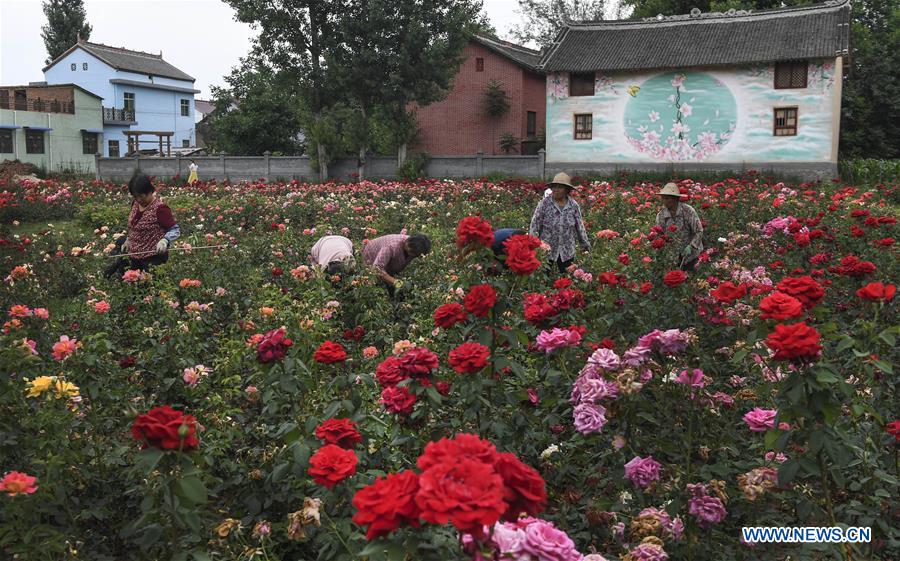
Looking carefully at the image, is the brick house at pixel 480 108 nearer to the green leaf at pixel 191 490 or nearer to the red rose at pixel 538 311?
the red rose at pixel 538 311

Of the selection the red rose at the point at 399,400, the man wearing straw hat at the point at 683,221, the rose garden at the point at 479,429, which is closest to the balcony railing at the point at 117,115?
the rose garden at the point at 479,429

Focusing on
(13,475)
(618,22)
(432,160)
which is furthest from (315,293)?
(618,22)

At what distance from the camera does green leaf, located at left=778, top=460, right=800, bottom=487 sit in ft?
7.86

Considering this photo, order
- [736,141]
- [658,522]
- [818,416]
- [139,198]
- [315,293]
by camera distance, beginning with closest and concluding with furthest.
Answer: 1. [818,416]
2. [658,522]
3. [315,293]
4. [139,198]
5. [736,141]

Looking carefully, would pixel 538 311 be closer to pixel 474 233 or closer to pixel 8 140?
pixel 474 233

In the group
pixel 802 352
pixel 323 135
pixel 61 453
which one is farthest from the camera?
pixel 323 135

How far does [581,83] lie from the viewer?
95.6ft

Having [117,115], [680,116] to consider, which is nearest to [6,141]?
[117,115]

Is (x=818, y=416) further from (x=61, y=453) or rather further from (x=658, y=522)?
(x=61, y=453)

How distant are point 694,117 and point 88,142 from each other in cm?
3620

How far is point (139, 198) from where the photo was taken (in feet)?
22.1

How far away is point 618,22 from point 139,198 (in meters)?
26.9

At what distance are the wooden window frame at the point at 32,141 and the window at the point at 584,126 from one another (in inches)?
1215

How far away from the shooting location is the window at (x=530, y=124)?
34.6 m
